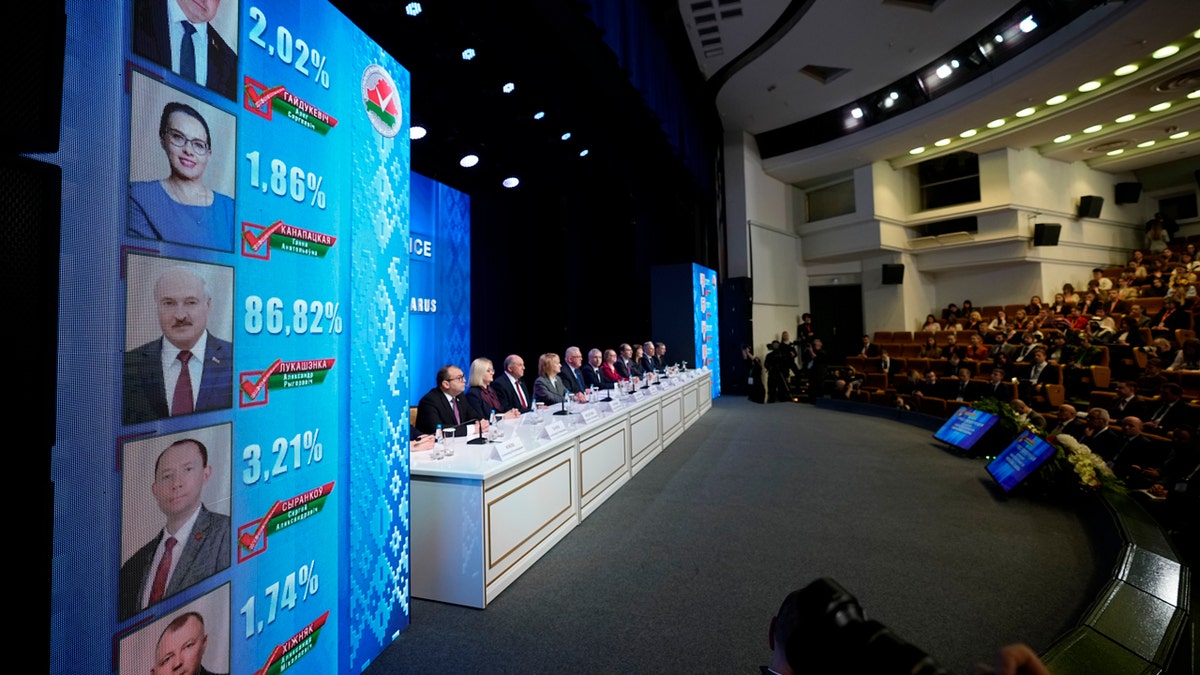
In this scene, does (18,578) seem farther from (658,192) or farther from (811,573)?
(658,192)

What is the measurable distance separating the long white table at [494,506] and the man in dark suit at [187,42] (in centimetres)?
178

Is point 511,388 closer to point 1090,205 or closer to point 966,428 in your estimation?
point 966,428

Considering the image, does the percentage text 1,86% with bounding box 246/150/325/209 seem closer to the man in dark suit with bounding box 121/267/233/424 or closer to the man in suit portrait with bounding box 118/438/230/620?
the man in dark suit with bounding box 121/267/233/424

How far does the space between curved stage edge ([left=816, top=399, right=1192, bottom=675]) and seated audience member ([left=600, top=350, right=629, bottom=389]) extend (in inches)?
174

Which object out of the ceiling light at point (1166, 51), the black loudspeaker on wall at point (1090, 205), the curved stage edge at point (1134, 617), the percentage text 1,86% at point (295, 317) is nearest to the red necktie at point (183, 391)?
the percentage text 1,86% at point (295, 317)

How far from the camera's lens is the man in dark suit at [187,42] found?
48.0 inches

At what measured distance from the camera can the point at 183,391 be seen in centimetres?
132

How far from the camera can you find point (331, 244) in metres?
1.87

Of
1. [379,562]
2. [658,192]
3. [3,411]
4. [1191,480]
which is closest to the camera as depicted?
[3,411]

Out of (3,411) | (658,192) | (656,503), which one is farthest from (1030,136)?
(3,411)

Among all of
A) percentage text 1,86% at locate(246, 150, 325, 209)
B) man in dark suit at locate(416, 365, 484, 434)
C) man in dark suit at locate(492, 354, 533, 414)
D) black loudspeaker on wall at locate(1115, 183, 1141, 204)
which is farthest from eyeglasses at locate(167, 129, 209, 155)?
black loudspeaker on wall at locate(1115, 183, 1141, 204)

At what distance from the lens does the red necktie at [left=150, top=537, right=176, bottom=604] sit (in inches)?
48.8

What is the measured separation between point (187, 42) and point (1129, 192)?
1708cm

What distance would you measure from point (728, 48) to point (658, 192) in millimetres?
2483
